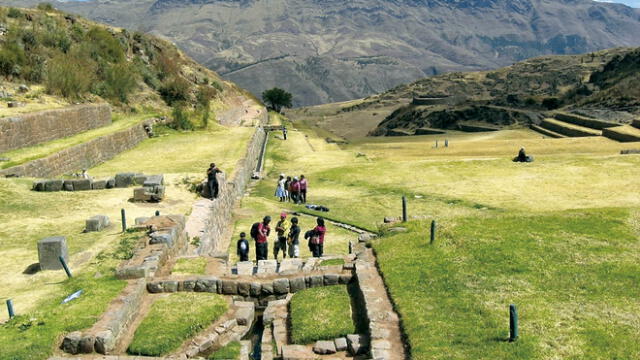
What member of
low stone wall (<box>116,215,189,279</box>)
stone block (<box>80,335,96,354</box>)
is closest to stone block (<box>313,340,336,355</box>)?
stone block (<box>80,335,96,354</box>)

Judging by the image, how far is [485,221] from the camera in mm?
17906

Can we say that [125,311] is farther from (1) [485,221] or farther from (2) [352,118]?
(2) [352,118]

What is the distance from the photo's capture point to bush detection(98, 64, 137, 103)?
53.4m

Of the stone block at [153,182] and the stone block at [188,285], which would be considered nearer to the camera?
the stone block at [188,285]

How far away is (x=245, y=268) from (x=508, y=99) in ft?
361

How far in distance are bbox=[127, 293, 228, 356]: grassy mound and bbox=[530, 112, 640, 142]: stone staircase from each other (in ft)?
157

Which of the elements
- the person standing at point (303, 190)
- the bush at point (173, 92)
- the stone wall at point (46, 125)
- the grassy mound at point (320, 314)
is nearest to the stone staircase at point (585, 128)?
the person standing at point (303, 190)

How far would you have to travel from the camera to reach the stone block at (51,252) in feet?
47.2

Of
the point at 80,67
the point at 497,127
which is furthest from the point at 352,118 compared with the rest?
the point at 80,67

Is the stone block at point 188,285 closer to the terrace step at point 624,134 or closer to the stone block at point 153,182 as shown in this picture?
the stone block at point 153,182

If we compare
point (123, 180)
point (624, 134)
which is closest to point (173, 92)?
point (123, 180)

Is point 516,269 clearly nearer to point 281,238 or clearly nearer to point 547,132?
point 281,238

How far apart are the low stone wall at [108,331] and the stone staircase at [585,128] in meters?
49.7

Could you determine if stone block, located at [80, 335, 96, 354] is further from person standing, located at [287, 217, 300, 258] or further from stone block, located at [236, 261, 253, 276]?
person standing, located at [287, 217, 300, 258]
